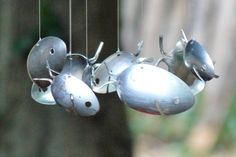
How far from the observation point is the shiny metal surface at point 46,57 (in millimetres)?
1038

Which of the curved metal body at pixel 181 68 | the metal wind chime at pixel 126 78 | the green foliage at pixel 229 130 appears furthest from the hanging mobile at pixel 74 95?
the green foliage at pixel 229 130

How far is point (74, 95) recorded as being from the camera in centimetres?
96

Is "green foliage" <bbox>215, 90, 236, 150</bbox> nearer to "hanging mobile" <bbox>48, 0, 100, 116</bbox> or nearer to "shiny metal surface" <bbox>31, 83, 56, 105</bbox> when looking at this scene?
"shiny metal surface" <bbox>31, 83, 56, 105</bbox>

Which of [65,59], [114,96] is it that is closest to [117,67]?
[65,59]

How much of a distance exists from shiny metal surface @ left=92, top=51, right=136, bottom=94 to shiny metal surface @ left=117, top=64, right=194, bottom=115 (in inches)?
5.6

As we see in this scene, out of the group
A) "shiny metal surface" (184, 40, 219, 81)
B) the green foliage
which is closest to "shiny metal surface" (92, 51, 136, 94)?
"shiny metal surface" (184, 40, 219, 81)

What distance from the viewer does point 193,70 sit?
979 millimetres

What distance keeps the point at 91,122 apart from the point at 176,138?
1332 mm

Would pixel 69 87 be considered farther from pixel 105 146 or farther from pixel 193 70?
pixel 105 146

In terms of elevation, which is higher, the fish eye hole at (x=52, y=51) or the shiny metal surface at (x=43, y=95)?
the fish eye hole at (x=52, y=51)

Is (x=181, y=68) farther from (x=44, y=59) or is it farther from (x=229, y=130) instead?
(x=229, y=130)

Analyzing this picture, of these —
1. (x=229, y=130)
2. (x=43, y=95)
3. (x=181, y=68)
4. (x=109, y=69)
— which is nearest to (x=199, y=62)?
(x=181, y=68)

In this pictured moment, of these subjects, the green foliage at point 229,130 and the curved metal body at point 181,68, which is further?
the green foliage at point 229,130

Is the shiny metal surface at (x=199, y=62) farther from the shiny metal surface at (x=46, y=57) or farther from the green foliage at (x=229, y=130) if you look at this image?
the green foliage at (x=229, y=130)
